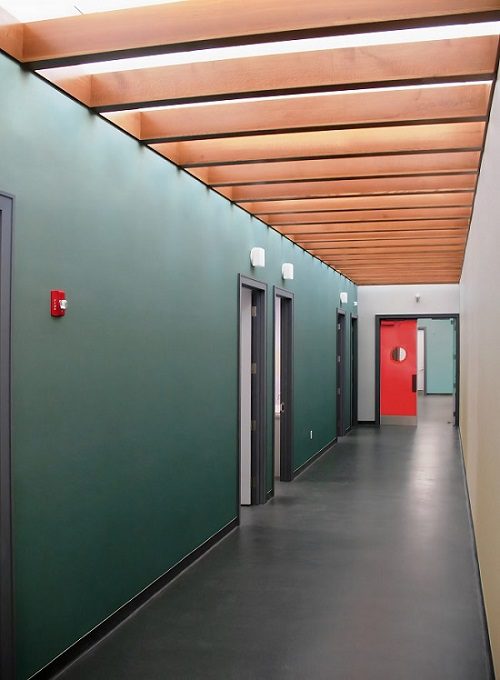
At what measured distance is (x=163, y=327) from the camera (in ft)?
13.0

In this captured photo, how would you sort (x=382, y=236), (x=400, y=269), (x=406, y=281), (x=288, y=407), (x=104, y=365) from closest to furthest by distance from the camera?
(x=104, y=365) < (x=382, y=236) < (x=288, y=407) < (x=400, y=269) < (x=406, y=281)

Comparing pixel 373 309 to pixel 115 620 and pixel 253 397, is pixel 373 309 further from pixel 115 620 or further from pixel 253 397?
pixel 115 620

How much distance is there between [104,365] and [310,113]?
1.64 metres

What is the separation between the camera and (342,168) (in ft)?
14.5

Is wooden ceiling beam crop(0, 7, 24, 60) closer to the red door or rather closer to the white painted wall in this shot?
the white painted wall

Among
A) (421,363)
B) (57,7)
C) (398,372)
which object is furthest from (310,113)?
(421,363)

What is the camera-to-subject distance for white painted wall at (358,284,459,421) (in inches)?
475

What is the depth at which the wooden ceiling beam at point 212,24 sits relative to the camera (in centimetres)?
230

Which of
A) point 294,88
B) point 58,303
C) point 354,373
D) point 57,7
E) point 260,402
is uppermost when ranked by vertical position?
point 57,7

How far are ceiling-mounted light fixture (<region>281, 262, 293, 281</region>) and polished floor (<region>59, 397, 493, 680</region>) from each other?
2.19 m

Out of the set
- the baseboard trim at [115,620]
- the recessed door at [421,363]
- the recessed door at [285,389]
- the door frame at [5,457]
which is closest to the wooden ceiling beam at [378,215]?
the recessed door at [285,389]

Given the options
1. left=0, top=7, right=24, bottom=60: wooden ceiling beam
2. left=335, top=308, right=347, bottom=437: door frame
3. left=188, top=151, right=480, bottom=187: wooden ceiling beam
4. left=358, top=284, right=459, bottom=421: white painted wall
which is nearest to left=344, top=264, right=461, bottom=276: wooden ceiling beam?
left=335, top=308, right=347, bottom=437: door frame

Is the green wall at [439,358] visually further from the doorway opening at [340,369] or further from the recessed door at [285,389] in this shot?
the recessed door at [285,389]

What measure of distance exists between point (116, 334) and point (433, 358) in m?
17.7
